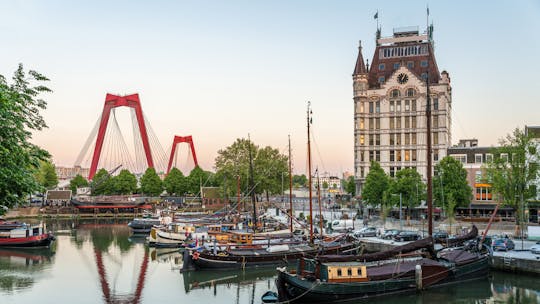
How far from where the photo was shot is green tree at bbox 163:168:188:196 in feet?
389

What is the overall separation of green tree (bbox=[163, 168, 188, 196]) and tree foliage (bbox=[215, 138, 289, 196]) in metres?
17.5

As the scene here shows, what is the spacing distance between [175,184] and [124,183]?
12.1 m

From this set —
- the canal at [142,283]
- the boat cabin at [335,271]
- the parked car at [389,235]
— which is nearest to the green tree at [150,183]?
the canal at [142,283]

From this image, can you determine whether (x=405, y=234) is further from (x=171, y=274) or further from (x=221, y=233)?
(x=171, y=274)

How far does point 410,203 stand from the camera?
2591 inches

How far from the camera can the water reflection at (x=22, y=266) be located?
36.8m

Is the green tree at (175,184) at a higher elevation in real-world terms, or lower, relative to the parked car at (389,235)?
higher

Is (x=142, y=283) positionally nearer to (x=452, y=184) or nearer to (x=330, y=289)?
(x=330, y=289)

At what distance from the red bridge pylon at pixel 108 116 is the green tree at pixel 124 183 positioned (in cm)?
603

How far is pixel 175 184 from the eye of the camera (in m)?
119

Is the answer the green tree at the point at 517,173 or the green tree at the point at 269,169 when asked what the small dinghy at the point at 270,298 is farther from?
the green tree at the point at 269,169

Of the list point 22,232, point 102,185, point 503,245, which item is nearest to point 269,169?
point 102,185

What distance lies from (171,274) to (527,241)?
33.3 m

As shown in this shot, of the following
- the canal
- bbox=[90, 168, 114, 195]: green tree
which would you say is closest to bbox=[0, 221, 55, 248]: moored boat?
the canal
